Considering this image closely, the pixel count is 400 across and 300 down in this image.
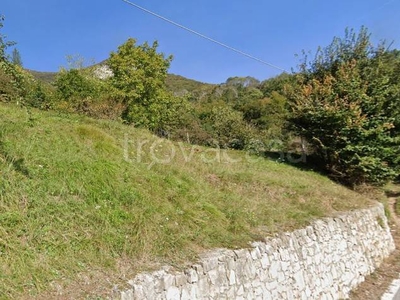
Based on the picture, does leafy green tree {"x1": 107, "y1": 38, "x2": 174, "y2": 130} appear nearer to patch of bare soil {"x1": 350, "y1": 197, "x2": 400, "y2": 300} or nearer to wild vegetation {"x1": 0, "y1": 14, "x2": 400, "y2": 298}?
wild vegetation {"x1": 0, "y1": 14, "x2": 400, "y2": 298}

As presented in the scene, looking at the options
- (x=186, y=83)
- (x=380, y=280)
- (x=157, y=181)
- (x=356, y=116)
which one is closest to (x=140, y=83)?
(x=356, y=116)

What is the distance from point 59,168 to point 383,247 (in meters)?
8.49

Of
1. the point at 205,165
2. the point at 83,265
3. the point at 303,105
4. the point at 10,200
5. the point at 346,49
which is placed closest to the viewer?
the point at 83,265

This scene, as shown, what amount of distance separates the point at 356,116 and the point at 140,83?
15.2 metres

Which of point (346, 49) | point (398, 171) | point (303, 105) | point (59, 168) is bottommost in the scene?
point (59, 168)

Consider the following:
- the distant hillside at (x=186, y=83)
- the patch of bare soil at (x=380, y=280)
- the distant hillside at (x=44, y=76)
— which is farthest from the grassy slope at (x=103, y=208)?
the distant hillside at (x=186, y=83)

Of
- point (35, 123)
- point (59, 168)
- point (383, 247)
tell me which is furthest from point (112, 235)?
point (383, 247)

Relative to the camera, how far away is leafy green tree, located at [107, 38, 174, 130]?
20875mm

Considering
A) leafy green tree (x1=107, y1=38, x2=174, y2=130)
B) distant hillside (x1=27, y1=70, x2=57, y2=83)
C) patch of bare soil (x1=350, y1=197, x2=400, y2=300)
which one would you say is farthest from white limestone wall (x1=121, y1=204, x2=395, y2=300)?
distant hillside (x1=27, y1=70, x2=57, y2=83)

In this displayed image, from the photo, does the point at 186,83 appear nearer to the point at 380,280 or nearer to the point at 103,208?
the point at 380,280

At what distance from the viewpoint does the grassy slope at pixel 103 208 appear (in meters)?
2.99

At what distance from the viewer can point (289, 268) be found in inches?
197

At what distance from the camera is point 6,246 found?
2.82 m

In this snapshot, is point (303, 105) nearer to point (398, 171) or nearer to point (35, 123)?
point (398, 171)
